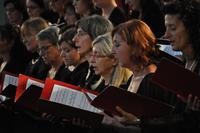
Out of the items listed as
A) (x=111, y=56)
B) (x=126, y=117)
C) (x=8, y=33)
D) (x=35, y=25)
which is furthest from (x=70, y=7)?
(x=126, y=117)

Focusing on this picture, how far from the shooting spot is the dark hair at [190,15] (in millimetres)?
3715

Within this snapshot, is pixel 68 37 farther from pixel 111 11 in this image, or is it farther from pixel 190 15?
pixel 190 15

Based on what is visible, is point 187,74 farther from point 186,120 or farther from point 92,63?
point 92,63

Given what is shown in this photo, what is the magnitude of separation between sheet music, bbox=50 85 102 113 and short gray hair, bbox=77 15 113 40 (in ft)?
2.02

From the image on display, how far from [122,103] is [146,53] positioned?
49cm

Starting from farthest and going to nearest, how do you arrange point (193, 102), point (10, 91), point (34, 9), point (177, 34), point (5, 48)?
point (34, 9), point (5, 48), point (10, 91), point (177, 34), point (193, 102)

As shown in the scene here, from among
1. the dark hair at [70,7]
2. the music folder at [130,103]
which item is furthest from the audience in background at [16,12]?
the music folder at [130,103]

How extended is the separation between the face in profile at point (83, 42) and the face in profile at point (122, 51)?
2.39ft

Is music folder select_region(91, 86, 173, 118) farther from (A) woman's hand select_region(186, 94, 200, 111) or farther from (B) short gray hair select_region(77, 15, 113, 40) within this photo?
(B) short gray hair select_region(77, 15, 113, 40)

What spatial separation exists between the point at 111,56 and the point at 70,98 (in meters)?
0.44

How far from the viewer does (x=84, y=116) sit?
3.86m

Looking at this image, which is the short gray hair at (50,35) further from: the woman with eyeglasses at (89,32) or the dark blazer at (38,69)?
the woman with eyeglasses at (89,32)

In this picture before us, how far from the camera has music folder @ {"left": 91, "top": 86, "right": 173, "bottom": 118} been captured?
137 inches

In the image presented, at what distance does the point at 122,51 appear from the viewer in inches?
156
